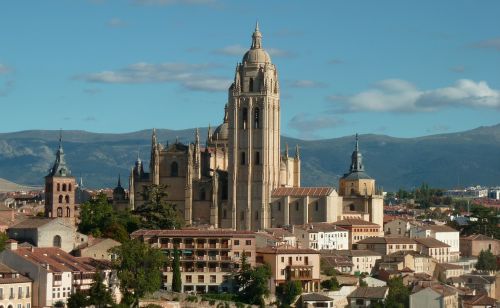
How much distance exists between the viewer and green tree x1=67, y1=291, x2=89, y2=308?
241 ft

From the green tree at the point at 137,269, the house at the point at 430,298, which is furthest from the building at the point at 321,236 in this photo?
the green tree at the point at 137,269

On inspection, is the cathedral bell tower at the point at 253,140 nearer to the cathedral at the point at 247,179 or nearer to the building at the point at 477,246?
the cathedral at the point at 247,179

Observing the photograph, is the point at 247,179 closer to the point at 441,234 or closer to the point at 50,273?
the point at 441,234

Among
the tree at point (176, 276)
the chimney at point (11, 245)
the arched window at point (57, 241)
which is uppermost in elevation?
the arched window at point (57, 241)

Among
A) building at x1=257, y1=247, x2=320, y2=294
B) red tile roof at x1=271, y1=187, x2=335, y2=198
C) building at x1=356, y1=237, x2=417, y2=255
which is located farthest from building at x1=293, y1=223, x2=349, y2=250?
building at x1=257, y1=247, x2=320, y2=294

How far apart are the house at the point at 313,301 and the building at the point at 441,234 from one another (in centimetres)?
3460

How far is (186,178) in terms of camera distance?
121250 millimetres

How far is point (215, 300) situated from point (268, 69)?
4034cm

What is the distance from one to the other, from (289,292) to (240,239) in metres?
5.61

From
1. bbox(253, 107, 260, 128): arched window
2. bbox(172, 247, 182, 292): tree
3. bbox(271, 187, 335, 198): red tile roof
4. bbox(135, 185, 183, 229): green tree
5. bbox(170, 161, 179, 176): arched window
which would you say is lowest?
bbox(172, 247, 182, 292): tree

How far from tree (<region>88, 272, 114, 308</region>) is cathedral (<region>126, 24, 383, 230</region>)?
42286mm

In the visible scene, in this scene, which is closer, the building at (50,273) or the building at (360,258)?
the building at (50,273)

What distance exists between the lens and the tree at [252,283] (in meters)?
86.3

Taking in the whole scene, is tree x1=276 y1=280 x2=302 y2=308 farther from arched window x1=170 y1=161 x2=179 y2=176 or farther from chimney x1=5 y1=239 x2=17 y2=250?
arched window x1=170 y1=161 x2=179 y2=176
